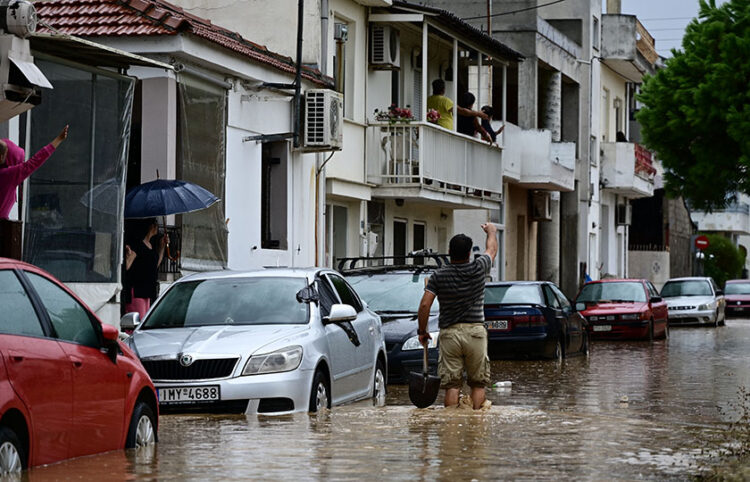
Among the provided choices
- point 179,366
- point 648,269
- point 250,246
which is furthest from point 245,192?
point 648,269

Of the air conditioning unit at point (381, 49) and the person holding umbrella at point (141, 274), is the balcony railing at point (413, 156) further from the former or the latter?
the person holding umbrella at point (141, 274)

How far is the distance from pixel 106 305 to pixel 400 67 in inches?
624

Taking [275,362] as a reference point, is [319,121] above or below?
above

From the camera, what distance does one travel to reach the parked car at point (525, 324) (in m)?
24.4

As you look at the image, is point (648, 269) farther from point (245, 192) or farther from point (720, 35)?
point (245, 192)

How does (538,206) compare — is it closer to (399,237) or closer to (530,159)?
(530,159)

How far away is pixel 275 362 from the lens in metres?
12.8

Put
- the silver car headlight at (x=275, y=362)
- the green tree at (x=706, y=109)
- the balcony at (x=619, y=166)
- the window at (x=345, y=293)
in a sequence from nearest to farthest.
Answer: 1. the silver car headlight at (x=275, y=362)
2. the window at (x=345, y=293)
3. the green tree at (x=706, y=109)
4. the balcony at (x=619, y=166)

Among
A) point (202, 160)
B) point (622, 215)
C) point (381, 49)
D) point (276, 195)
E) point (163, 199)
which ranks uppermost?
point (381, 49)

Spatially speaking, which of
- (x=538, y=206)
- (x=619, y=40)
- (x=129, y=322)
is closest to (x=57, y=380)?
(x=129, y=322)

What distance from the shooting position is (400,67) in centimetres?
3197

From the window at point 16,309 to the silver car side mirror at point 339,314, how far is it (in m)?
5.25

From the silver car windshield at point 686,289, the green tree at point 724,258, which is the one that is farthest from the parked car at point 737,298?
the green tree at point 724,258

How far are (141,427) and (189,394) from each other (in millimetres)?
2266
